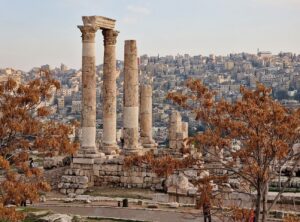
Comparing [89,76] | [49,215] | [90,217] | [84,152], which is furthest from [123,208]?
[89,76]

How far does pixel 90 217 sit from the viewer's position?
25.0m

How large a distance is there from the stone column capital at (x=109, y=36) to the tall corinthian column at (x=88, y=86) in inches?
66.8

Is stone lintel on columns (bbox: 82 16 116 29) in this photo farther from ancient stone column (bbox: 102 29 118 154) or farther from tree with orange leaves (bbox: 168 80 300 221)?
tree with orange leaves (bbox: 168 80 300 221)

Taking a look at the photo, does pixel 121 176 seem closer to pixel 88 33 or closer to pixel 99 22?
pixel 88 33

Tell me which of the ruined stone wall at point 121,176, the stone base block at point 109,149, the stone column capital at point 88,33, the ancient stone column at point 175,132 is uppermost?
the stone column capital at point 88,33

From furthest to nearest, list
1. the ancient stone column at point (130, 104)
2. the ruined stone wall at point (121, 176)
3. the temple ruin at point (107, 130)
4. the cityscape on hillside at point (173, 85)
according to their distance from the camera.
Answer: the cityscape on hillside at point (173, 85) → the ancient stone column at point (130, 104) → the temple ruin at point (107, 130) → the ruined stone wall at point (121, 176)

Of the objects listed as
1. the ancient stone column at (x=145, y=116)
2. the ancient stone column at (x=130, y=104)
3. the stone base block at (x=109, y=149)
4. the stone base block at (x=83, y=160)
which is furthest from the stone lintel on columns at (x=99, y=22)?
the stone base block at (x=83, y=160)

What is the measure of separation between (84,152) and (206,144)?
52.4 feet

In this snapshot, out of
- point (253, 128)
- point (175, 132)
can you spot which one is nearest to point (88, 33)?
point (175, 132)

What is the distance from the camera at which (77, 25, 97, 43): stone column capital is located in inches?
1340

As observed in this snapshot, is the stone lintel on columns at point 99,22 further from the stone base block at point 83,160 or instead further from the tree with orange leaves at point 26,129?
the tree with orange leaves at point 26,129

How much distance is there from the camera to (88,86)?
3409 centimetres

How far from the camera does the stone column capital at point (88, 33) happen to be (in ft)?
112

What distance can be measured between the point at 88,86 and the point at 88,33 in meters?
2.87
